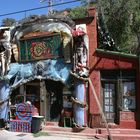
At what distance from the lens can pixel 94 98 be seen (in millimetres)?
17578

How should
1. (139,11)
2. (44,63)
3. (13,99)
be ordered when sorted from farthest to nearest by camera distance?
(139,11) → (13,99) → (44,63)

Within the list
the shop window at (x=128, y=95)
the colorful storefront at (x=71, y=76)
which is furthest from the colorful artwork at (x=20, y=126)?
the shop window at (x=128, y=95)

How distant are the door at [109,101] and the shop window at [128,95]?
0.49m

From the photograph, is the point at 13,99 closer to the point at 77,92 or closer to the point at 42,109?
the point at 42,109

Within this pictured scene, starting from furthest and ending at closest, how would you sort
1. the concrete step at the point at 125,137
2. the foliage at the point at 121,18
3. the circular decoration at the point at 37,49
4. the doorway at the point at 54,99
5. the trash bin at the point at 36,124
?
the foliage at the point at 121,18
the circular decoration at the point at 37,49
the doorway at the point at 54,99
the trash bin at the point at 36,124
the concrete step at the point at 125,137

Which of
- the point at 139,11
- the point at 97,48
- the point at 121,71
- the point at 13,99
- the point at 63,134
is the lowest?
the point at 63,134

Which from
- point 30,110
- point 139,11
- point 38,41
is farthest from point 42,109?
point 139,11

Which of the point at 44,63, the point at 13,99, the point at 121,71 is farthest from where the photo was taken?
the point at 13,99

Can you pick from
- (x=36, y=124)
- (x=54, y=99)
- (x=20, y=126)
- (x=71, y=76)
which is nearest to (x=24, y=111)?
(x=20, y=126)

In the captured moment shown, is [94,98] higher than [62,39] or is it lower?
lower

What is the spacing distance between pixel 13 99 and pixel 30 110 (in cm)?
196

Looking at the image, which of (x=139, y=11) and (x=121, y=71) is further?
(x=139, y=11)

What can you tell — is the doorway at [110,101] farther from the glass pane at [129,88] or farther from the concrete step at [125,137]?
the concrete step at [125,137]

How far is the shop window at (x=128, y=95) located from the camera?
17328 mm
